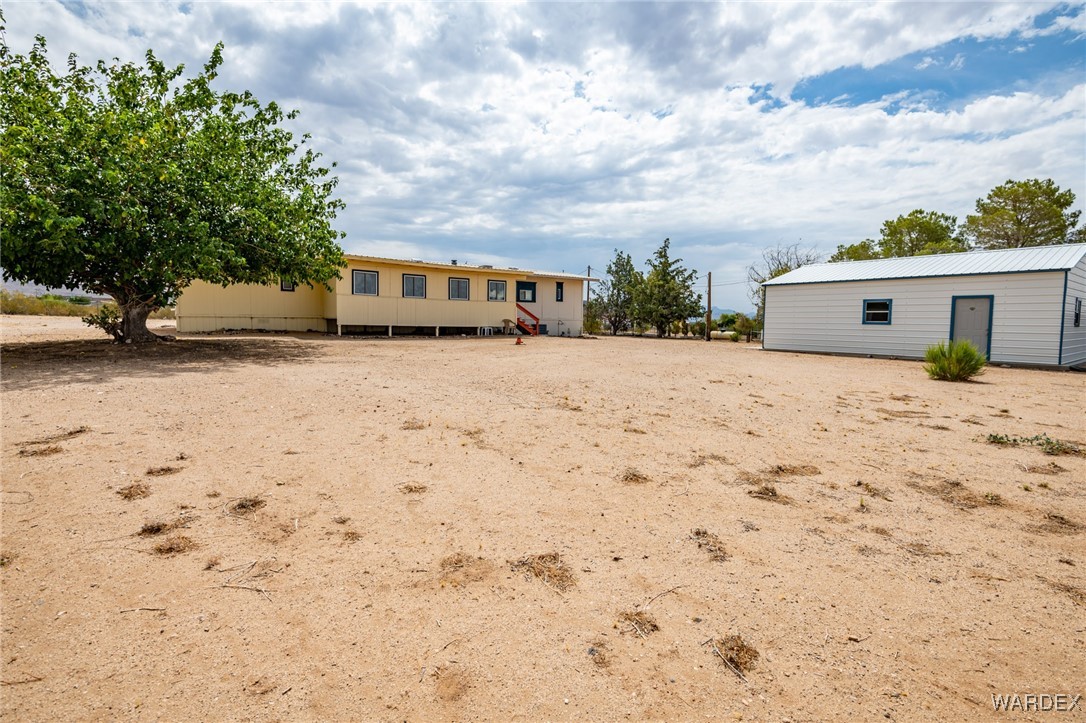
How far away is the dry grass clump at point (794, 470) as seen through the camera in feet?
13.7

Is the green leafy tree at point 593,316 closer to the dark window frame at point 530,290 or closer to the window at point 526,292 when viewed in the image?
the dark window frame at point 530,290

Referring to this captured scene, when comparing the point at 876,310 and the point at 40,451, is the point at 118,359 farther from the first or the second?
the point at 876,310

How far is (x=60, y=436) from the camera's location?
445 cm

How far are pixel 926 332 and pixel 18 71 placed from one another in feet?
79.8

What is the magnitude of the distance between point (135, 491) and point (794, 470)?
4.97 m

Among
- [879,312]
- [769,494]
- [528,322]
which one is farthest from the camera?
[528,322]

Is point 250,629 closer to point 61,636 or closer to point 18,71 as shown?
point 61,636

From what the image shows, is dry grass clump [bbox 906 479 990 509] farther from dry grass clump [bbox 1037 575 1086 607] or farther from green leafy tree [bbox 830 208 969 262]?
green leafy tree [bbox 830 208 969 262]

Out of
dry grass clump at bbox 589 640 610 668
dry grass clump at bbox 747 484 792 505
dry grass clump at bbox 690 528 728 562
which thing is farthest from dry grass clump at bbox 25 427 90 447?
dry grass clump at bbox 747 484 792 505

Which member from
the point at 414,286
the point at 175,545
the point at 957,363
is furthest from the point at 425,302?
the point at 175,545

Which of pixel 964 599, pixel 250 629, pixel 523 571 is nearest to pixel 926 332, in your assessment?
pixel 964 599

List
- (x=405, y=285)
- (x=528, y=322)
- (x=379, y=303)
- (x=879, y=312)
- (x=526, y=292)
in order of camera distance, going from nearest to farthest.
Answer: (x=879, y=312)
(x=379, y=303)
(x=405, y=285)
(x=528, y=322)
(x=526, y=292)

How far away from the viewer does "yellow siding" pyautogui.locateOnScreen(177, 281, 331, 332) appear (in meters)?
18.7

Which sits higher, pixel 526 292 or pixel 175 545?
pixel 526 292
